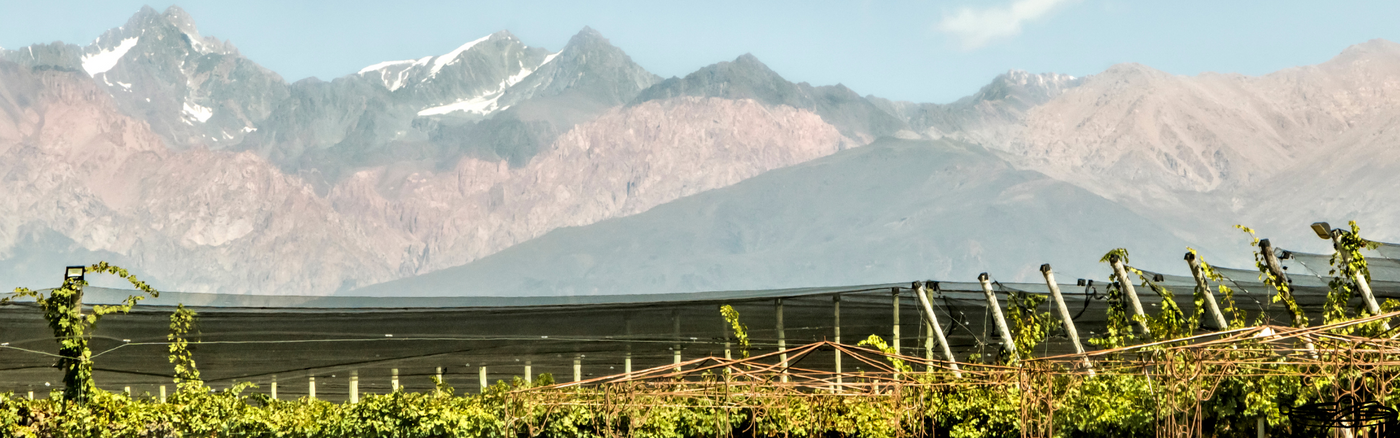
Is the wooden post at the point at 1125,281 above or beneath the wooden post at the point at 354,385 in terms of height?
above

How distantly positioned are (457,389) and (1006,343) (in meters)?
12.9

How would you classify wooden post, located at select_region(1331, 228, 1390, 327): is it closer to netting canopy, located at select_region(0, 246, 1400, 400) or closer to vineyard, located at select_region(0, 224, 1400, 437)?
vineyard, located at select_region(0, 224, 1400, 437)

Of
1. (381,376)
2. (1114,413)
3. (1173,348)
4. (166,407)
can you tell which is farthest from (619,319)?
(1173,348)

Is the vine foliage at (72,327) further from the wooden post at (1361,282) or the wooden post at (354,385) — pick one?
the wooden post at (1361,282)

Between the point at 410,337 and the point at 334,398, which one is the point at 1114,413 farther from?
the point at 334,398

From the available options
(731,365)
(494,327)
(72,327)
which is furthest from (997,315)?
(72,327)

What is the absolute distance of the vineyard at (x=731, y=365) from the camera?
11.0 metres

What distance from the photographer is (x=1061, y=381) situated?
1298 cm

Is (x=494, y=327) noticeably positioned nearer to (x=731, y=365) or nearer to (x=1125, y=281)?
(x=731, y=365)

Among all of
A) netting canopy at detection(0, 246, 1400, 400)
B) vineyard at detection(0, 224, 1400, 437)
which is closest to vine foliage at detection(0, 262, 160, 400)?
vineyard at detection(0, 224, 1400, 437)

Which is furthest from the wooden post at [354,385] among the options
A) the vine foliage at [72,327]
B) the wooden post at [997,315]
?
the wooden post at [997,315]

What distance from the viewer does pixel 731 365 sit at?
987cm

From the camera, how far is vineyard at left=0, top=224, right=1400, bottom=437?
36.1 feet

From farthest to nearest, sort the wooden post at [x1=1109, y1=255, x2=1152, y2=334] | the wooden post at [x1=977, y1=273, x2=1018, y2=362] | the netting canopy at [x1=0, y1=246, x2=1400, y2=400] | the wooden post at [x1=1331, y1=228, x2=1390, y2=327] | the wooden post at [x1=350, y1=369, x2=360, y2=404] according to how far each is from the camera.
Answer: the wooden post at [x1=350, y1=369, x2=360, y2=404]
the netting canopy at [x1=0, y1=246, x2=1400, y2=400]
the wooden post at [x1=977, y1=273, x2=1018, y2=362]
the wooden post at [x1=1109, y1=255, x2=1152, y2=334]
the wooden post at [x1=1331, y1=228, x2=1390, y2=327]
